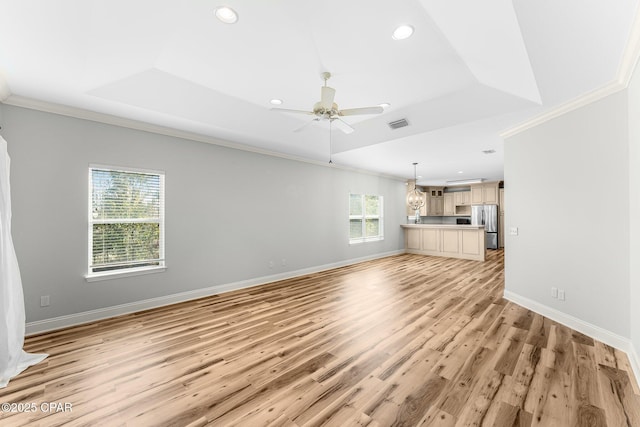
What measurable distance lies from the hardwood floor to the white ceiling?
8.78 feet

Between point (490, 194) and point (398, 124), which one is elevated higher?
point (398, 124)

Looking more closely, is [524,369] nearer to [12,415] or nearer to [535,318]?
[535,318]

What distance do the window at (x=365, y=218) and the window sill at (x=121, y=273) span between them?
4.68 m

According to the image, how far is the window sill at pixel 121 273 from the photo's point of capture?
337 cm

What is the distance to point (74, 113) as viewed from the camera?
3.27 m

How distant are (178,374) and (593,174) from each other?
459cm

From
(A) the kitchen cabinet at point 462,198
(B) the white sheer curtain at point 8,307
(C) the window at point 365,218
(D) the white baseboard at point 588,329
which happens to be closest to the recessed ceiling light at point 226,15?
(B) the white sheer curtain at point 8,307

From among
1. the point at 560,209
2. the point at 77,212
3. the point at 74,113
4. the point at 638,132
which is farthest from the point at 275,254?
the point at 638,132

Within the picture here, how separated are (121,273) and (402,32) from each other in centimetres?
436

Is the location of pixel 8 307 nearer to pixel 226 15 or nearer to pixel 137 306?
pixel 137 306

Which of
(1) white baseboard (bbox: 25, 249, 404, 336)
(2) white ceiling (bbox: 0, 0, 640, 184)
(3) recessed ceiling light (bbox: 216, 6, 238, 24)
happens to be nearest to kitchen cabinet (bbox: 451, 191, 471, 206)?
(2) white ceiling (bbox: 0, 0, 640, 184)

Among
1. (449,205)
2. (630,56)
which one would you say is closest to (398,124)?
(630,56)

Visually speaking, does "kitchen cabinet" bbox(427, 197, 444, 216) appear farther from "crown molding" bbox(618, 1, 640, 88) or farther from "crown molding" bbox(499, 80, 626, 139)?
"crown molding" bbox(618, 1, 640, 88)

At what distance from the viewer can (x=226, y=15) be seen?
2127mm
